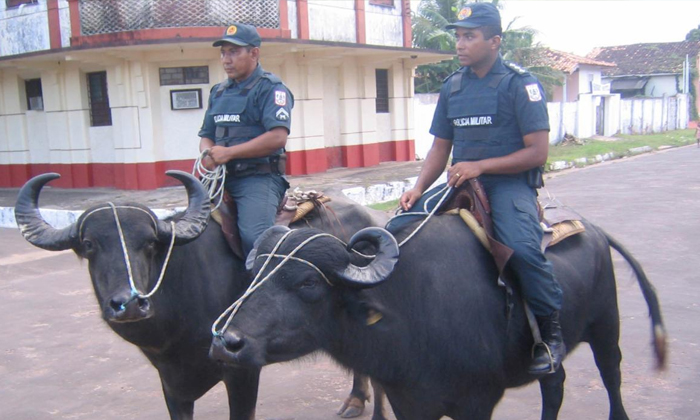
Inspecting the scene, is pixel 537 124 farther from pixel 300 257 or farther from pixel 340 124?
pixel 340 124

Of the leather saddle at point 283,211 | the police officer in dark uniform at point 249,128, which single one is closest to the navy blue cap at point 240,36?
the police officer in dark uniform at point 249,128

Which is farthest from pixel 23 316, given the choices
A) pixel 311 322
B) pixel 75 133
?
pixel 75 133

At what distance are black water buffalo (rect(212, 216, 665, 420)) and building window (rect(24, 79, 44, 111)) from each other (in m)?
17.3

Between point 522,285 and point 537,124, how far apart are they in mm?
822

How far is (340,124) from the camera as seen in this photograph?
1919cm

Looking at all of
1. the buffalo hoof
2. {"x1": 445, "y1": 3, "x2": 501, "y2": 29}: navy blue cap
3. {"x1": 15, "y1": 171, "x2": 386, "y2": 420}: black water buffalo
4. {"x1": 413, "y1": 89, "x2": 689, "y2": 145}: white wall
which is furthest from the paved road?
{"x1": 413, "y1": 89, "x2": 689, "y2": 145}: white wall

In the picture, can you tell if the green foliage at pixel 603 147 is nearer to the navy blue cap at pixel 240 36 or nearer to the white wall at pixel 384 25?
the white wall at pixel 384 25

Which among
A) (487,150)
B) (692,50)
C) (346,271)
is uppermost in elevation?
(692,50)

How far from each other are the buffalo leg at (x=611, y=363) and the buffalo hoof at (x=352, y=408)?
5.51 ft

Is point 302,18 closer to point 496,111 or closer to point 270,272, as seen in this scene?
point 496,111

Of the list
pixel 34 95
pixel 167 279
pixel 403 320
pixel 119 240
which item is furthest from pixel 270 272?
pixel 34 95

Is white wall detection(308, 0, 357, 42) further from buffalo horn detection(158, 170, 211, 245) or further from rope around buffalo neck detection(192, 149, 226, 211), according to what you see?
buffalo horn detection(158, 170, 211, 245)

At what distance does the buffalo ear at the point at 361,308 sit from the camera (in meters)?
2.90

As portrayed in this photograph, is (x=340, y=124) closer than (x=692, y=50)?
Yes
